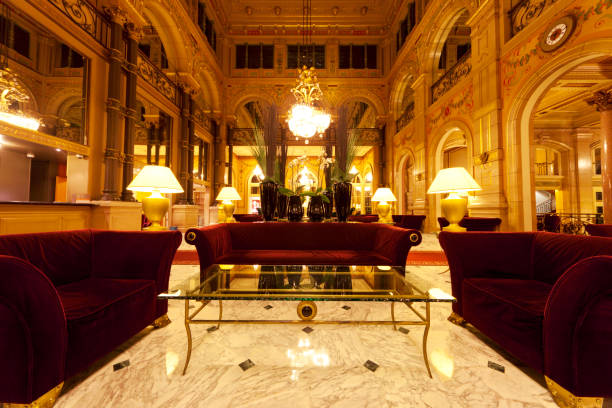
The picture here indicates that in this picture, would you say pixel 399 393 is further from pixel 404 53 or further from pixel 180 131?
pixel 404 53

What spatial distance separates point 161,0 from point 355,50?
7.80m

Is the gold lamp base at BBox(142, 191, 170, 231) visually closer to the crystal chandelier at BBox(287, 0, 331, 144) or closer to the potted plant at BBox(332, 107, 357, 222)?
the potted plant at BBox(332, 107, 357, 222)

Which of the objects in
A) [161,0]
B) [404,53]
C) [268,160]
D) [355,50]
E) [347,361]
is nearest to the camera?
[347,361]

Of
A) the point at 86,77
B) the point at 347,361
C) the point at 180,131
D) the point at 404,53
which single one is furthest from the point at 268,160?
the point at 404,53

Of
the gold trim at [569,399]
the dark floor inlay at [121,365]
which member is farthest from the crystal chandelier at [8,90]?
the gold trim at [569,399]

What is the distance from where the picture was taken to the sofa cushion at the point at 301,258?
2.45 metres

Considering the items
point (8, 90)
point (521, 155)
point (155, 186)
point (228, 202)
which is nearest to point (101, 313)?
point (155, 186)

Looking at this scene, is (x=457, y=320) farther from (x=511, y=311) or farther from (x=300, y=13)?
(x=300, y=13)

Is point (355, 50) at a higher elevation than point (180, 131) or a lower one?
higher

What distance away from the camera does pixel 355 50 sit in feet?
36.6

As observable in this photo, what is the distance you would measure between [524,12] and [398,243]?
501 centimetres

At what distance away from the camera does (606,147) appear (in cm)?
635

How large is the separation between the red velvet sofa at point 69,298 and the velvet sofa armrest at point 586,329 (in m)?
2.18

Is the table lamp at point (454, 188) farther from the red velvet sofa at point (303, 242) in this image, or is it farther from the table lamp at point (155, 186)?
the table lamp at point (155, 186)
